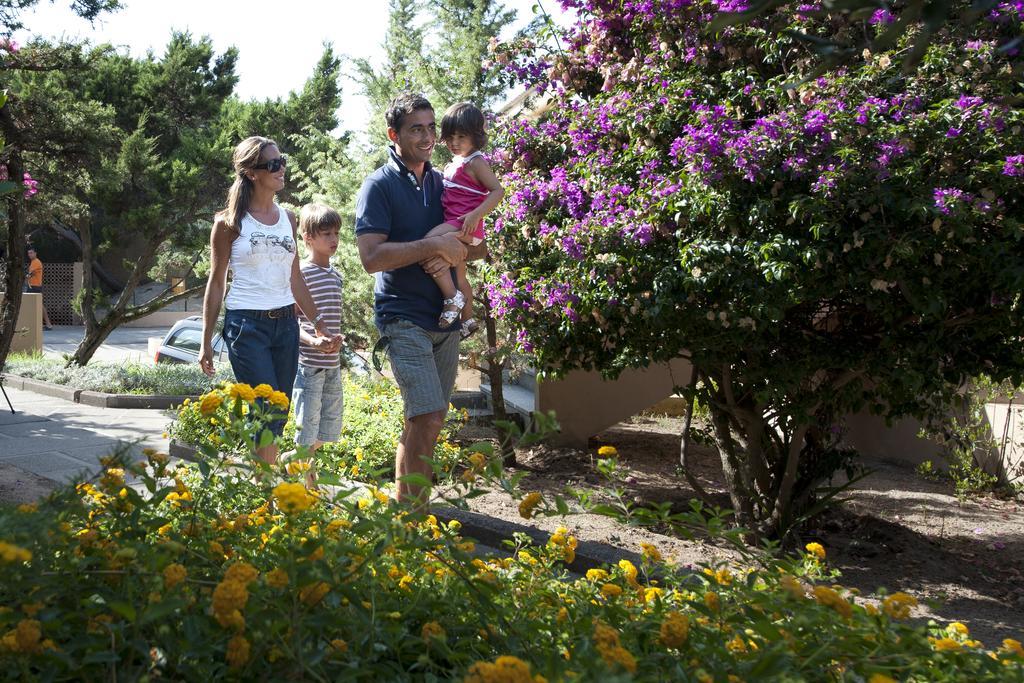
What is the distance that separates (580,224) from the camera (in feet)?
16.0

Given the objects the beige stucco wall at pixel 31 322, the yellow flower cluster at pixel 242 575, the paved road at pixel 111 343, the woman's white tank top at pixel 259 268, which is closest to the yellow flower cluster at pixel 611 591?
the yellow flower cluster at pixel 242 575

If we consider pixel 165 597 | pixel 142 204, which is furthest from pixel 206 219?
pixel 165 597

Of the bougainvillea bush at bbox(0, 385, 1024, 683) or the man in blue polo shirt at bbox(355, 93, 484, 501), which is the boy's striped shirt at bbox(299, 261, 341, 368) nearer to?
the man in blue polo shirt at bbox(355, 93, 484, 501)

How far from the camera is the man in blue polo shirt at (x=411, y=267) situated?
167 inches

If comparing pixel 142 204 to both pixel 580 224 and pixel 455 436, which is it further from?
pixel 580 224

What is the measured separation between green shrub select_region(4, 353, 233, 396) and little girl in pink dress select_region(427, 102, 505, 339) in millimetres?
7293

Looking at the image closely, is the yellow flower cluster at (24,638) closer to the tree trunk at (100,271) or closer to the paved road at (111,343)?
the paved road at (111,343)

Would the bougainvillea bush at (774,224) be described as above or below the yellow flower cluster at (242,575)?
above

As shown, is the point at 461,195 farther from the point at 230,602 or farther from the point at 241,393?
the point at 230,602

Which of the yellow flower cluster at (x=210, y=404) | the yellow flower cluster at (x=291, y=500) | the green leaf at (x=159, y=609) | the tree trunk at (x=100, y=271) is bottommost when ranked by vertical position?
the green leaf at (x=159, y=609)

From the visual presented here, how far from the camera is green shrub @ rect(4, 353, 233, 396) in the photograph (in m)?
12.2

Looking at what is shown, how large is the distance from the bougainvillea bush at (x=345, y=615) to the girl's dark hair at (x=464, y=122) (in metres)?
2.81

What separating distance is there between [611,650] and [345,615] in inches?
19.6

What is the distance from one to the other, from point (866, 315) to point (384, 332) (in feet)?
7.77
